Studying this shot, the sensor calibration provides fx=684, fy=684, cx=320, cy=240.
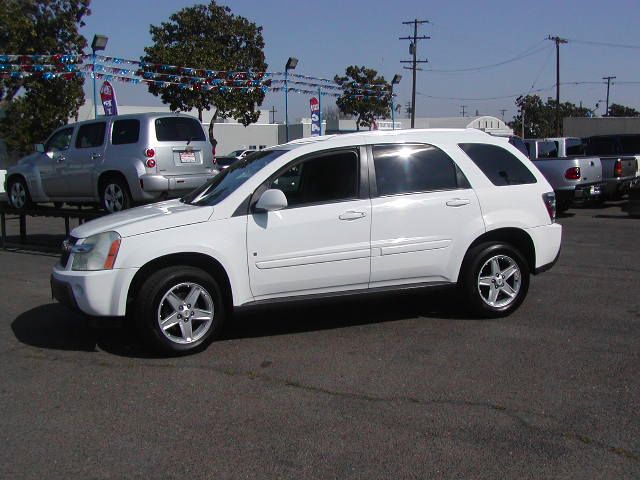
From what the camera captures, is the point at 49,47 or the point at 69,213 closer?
the point at 69,213

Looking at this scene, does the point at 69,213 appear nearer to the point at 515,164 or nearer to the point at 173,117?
the point at 173,117

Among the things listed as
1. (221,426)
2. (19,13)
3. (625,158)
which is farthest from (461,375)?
(19,13)

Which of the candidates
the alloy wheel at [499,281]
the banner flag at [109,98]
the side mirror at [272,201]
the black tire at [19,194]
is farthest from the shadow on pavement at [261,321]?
the banner flag at [109,98]

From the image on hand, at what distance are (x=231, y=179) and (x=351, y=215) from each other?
1.23 meters

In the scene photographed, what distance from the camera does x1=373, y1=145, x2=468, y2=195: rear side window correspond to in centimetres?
623

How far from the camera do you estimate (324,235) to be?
5910mm

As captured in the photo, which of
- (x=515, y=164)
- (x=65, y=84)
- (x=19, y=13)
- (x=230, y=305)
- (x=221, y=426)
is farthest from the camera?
(x=65, y=84)

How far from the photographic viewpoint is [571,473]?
361 cm

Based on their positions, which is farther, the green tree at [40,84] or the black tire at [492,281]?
the green tree at [40,84]

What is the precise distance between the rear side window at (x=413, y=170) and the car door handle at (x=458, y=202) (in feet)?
0.44

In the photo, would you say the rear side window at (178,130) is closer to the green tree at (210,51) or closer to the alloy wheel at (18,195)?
the alloy wheel at (18,195)

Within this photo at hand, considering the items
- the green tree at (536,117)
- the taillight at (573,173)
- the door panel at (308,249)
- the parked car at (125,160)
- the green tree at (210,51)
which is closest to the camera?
the door panel at (308,249)

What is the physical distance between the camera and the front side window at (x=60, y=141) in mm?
10942

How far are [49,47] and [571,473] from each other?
3005 cm
